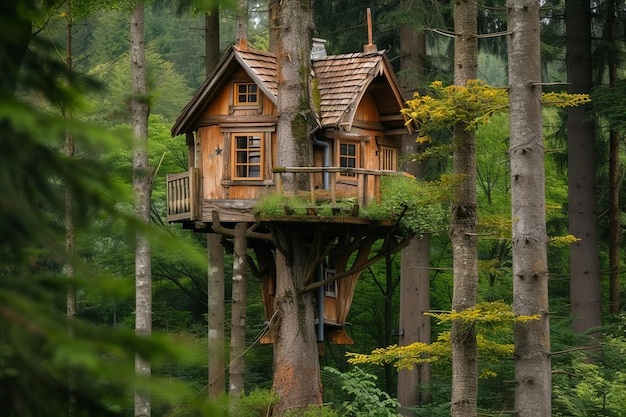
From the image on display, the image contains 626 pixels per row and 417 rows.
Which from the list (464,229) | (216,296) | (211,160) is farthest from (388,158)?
(464,229)

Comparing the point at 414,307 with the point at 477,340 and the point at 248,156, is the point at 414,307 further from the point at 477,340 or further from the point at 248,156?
the point at 477,340

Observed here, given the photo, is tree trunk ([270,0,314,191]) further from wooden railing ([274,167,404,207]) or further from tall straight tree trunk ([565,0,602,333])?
tall straight tree trunk ([565,0,602,333])

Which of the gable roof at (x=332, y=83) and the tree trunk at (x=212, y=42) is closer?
the gable roof at (x=332, y=83)

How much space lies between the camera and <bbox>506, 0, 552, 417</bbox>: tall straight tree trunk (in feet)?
43.7

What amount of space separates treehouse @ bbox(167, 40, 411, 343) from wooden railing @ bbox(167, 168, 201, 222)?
19 millimetres

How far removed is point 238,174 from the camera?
1983 centimetres

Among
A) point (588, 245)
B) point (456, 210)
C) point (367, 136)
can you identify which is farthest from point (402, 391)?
point (456, 210)

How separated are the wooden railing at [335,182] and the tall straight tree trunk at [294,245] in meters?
0.52

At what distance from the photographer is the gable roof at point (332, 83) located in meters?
19.4

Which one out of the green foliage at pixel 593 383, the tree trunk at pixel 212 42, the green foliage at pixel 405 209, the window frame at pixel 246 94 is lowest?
the green foliage at pixel 593 383

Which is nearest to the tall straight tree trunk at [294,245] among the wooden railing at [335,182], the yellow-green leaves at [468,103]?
the wooden railing at [335,182]

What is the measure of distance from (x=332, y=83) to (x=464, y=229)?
646cm

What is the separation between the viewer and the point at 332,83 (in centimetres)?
2002

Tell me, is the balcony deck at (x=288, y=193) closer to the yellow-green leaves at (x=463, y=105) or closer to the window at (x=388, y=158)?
the window at (x=388, y=158)
